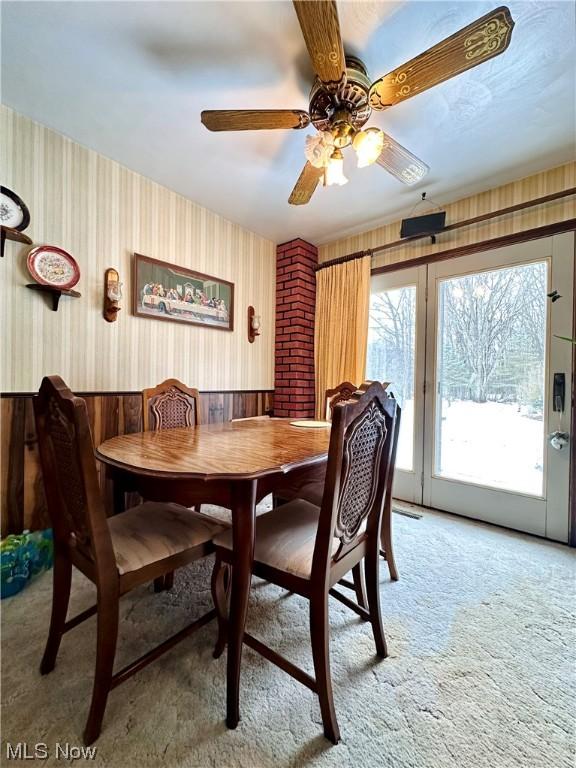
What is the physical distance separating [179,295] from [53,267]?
2.87 feet

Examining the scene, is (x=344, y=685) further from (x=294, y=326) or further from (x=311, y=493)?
(x=294, y=326)

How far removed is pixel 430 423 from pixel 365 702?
205cm

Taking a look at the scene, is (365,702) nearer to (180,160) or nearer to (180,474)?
(180,474)

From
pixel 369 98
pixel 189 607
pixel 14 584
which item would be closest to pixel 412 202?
pixel 369 98

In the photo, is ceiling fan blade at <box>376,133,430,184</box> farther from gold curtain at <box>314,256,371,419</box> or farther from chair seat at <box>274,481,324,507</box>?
chair seat at <box>274,481,324,507</box>

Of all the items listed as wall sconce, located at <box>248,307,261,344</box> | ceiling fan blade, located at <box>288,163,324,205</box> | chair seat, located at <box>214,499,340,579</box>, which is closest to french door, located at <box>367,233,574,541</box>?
wall sconce, located at <box>248,307,261,344</box>

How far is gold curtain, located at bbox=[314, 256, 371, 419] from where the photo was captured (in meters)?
3.05

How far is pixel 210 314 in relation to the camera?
112 inches


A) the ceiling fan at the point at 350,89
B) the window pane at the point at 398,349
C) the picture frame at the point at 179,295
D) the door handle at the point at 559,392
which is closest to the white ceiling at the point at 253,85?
the ceiling fan at the point at 350,89

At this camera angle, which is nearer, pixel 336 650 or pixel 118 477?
pixel 336 650

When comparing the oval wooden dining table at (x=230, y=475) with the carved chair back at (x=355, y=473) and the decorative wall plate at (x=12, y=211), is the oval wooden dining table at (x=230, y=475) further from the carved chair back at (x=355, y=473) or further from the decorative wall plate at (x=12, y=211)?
the decorative wall plate at (x=12, y=211)

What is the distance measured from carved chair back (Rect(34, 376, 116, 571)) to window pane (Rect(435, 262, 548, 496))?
2.55m

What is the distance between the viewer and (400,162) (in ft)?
5.51

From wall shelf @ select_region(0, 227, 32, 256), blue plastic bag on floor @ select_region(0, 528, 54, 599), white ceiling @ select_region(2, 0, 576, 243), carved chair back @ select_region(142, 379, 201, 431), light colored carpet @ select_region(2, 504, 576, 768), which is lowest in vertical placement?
light colored carpet @ select_region(2, 504, 576, 768)
